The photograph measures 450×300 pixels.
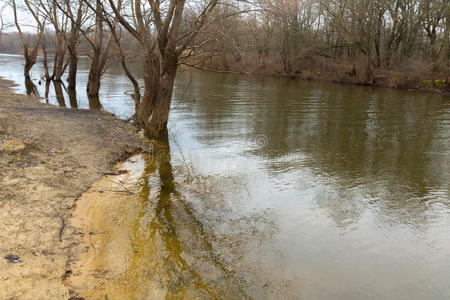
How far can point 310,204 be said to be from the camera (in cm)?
691

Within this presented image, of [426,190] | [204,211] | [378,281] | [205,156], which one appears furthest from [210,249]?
[426,190]

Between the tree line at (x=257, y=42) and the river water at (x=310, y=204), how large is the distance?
2.31m

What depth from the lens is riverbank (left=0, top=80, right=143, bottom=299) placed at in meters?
3.95

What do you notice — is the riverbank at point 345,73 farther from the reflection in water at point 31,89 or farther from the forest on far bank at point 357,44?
the reflection in water at point 31,89

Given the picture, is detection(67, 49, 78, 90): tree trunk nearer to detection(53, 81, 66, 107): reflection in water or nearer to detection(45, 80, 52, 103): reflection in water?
detection(53, 81, 66, 107): reflection in water

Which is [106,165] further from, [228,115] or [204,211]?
[228,115]

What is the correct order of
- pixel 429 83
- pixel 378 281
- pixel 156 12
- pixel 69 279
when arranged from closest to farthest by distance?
pixel 69 279 → pixel 378 281 → pixel 156 12 → pixel 429 83

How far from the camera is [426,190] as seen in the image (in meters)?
7.78

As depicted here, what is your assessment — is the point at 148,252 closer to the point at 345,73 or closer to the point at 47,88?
the point at 47,88

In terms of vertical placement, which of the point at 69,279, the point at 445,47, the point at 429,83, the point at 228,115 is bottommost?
the point at 69,279

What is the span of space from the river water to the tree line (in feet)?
7.59

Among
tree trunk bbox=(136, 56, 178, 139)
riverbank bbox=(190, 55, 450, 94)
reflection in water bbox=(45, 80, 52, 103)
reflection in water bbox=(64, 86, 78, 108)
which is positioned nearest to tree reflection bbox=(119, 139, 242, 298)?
tree trunk bbox=(136, 56, 178, 139)

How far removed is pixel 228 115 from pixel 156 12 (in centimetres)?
600

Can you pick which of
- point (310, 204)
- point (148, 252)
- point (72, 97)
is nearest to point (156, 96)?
point (310, 204)
